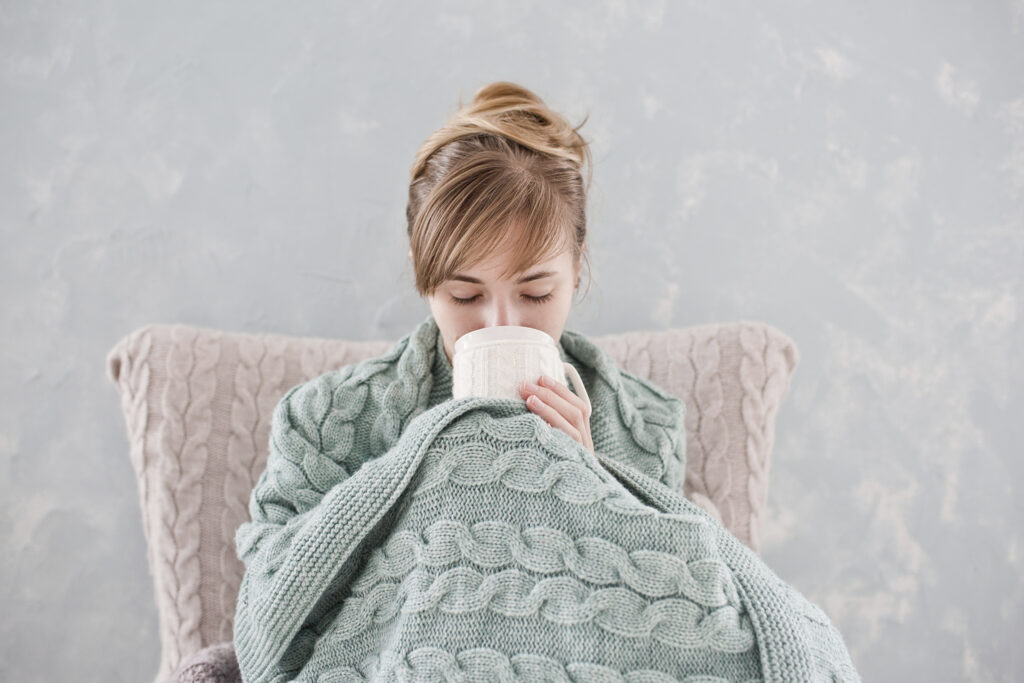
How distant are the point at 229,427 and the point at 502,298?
1.82ft

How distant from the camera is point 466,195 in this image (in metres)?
A: 0.95

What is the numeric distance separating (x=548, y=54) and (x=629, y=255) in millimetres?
432

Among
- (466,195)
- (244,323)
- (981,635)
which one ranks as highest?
(466,195)

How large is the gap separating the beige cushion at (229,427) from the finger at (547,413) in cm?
43

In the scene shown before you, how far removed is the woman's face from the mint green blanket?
0.58 ft

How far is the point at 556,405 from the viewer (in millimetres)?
841

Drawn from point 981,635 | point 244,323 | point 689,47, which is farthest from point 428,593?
point 981,635

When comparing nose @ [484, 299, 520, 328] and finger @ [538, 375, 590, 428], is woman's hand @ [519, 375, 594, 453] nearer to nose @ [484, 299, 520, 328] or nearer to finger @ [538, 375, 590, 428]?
finger @ [538, 375, 590, 428]

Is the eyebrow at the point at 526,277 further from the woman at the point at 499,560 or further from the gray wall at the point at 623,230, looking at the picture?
the gray wall at the point at 623,230

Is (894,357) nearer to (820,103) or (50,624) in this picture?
(820,103)

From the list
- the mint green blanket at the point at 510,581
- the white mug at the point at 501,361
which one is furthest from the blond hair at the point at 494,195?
the mint green blanket at the point at 510,581

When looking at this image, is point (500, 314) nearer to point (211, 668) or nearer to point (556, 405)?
point (556, 405)

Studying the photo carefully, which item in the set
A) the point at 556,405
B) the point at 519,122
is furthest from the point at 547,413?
the point at 519,122

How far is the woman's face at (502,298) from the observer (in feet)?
3.09
